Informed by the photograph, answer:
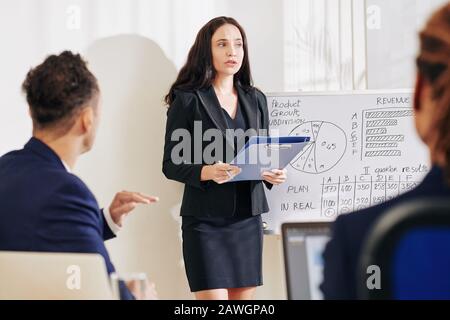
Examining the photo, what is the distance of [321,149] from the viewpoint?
10.5ft

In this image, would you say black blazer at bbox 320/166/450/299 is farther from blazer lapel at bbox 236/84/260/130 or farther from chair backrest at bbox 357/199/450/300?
blazer lapel at bbox 236/84/260/130

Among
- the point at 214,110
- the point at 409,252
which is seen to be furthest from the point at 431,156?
the point at 214,110

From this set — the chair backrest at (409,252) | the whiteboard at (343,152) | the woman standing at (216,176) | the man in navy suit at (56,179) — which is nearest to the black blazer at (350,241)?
the chair backrest at (409,252)

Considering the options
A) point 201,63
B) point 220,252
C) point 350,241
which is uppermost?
point 201,63

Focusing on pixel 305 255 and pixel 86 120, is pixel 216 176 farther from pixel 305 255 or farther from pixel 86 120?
pixel 305 255

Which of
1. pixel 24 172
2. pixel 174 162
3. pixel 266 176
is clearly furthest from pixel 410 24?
pixel 24 172

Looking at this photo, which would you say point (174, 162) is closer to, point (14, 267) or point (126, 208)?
point (126, 208)

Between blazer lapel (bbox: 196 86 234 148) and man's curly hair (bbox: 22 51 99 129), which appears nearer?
man's curly hair (bbox: 22 51 99 129)

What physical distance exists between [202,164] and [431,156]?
1.80 m

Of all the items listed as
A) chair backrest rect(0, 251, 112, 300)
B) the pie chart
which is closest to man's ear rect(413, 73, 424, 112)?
chair backrest rect(0, 251, 112, 300)

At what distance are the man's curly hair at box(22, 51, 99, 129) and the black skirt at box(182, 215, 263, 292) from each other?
1.18 metres

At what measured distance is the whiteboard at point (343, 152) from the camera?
320 cm

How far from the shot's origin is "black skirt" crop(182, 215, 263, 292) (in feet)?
9.20

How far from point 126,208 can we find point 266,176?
1117 millimetres
